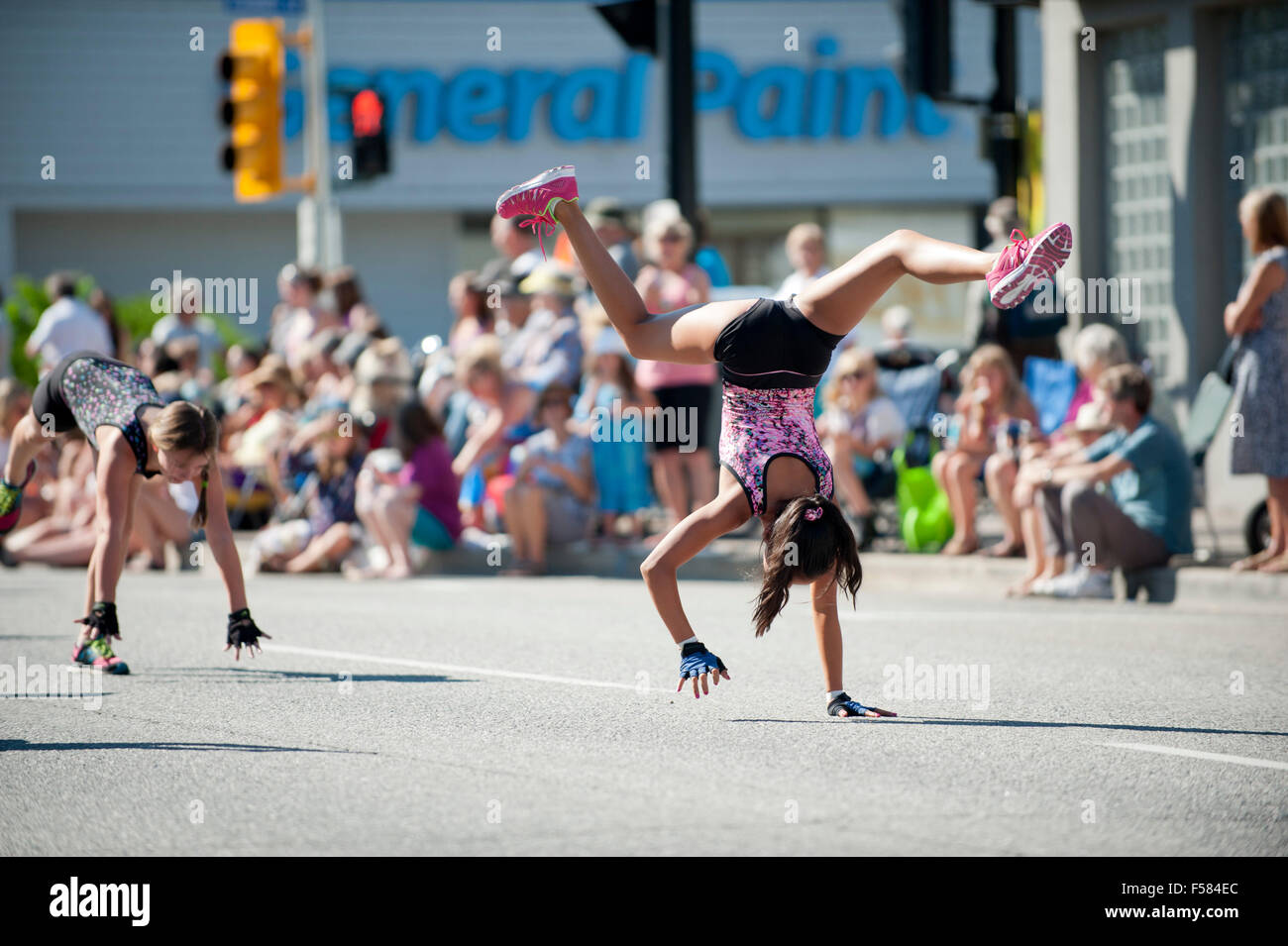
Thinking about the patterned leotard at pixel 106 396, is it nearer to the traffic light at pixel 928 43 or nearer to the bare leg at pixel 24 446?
the bare leg at pixel 24 446

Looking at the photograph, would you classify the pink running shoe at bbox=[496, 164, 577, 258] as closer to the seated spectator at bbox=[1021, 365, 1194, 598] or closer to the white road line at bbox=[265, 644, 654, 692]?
the white road line at bbox=[265, 644, 654, 692]

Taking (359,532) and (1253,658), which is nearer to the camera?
(1253,658)

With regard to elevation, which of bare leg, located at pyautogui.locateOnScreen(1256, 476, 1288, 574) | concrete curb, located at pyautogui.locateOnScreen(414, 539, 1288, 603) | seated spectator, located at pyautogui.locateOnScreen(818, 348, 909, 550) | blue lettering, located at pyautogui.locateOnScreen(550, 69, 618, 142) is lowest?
concrete curb, located at pyautogui.locateOnScreen(414, 539, 1288, 603)

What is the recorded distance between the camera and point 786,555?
24.0ft

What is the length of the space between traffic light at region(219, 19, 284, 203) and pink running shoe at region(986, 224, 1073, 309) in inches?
553

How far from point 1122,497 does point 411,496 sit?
5.61 m

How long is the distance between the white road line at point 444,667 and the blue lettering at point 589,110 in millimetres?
25888

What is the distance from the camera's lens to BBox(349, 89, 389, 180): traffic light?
2020 cm

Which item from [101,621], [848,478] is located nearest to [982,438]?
[848,478]

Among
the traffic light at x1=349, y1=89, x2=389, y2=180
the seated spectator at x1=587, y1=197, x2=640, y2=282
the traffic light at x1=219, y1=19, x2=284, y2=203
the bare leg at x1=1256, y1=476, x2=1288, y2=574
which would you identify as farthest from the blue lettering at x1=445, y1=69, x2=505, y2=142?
the bare leg at x1=1256, y1=476, x2=1288, y2=574

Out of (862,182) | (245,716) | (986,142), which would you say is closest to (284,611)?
(245,716)

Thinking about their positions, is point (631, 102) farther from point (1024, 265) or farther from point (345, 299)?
point (1024, 265)
